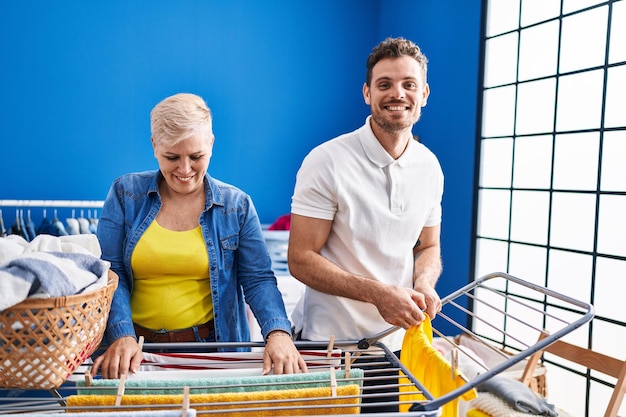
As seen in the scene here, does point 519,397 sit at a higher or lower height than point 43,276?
lower

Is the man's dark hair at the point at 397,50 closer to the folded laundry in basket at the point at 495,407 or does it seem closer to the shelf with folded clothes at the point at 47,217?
the folded laundry in basket at the point at 495,407

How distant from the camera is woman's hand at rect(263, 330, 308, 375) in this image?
3.57 feet

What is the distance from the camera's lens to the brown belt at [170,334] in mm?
1279

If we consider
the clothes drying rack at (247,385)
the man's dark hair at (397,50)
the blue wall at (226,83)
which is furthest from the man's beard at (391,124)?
the blue wall at (226,83)

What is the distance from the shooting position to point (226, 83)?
383 centimetres

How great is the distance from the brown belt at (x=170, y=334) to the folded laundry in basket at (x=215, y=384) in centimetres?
29

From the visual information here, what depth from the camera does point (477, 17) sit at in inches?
124

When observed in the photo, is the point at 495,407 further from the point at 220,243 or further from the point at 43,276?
the point at 43,276

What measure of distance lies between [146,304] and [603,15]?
2.29 metres

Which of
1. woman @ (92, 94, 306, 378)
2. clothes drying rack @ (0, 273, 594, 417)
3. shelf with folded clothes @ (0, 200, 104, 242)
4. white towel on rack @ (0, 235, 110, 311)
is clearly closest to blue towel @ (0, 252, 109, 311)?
white towel on rack @ (0, 235, 110, 311)

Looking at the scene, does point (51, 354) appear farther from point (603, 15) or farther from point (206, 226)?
point (603, 15)

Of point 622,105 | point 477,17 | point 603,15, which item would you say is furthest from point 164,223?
point 477,17

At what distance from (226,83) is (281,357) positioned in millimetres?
3014

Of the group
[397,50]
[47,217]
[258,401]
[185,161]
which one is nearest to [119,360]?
[258,401]
